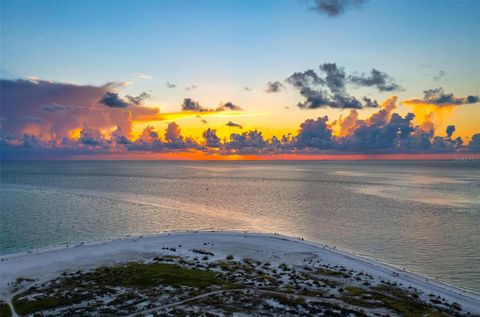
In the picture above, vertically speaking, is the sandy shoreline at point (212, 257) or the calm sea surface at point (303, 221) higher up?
the sandy shoreline at point (212, 257)

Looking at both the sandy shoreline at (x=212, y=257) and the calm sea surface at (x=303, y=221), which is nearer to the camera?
the sandy shoreline at (x=212, y=257)

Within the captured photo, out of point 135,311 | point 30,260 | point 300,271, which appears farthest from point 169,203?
point 135,311

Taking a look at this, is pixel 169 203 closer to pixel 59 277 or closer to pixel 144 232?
pixel 144 232

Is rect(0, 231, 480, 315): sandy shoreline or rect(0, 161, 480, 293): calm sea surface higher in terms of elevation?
rect(0, 231, 480, 315): sandy shoreline

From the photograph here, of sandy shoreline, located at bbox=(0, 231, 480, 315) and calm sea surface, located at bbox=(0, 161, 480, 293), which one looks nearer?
sandy shoreline, located at bbox=(0, 231, 480, 315)

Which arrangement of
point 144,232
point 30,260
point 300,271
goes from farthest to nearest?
1. point 144,232
2. point 30,260
3. point 300,271

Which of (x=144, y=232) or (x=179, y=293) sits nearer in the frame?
(x=179, y=293)

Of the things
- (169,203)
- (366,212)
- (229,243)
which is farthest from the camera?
(169,203)

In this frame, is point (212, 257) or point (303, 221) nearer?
point (212, 257)
